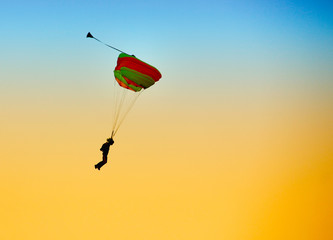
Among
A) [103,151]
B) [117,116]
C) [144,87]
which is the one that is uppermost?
[144,87]

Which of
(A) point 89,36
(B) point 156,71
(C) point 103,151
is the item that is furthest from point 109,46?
(C) point 103,151

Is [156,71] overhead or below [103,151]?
overhead

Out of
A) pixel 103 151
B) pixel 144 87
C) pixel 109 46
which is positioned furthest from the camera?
pixel 144 87

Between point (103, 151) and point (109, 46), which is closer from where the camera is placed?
point (109, 46)

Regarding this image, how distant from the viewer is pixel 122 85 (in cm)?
2141

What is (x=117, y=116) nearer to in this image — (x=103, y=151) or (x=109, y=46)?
(x=103, y=151)

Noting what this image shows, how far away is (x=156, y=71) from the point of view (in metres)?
19.8

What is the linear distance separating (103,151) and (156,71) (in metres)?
5.01

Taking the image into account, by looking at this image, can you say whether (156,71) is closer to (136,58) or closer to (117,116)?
(136,58)

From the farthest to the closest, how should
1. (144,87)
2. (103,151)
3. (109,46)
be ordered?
(144,87) → (103,151) → (109,46)

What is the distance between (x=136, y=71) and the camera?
64.1 feet

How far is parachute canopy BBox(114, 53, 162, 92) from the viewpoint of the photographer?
1948 centimetres

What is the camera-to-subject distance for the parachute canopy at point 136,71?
19.5m

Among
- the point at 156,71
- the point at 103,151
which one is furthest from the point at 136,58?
the point at 103,151
